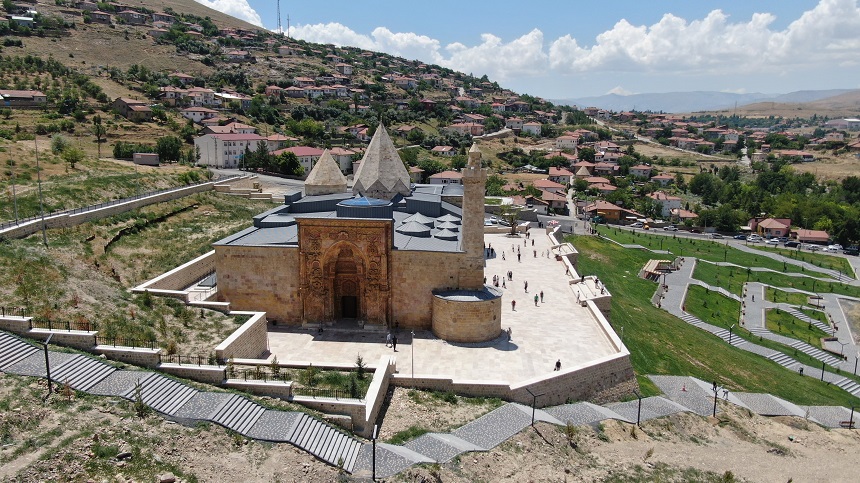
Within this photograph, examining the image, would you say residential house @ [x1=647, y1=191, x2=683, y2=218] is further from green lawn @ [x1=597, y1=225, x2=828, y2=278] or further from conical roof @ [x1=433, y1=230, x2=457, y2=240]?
conical roof @ [x1=433, y1=230, x2=457, y2=240]

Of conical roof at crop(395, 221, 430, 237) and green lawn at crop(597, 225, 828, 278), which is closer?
conical roof at crop(395, 221, 430, 237)

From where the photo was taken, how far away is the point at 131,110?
6644 cm

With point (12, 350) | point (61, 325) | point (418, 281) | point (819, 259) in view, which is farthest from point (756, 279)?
point (12, 350)

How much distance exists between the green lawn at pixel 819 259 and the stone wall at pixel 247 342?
56.8 metres

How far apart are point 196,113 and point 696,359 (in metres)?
70.0

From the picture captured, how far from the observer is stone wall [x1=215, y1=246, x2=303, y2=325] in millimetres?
24078

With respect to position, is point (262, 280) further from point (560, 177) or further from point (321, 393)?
point (560, 177)

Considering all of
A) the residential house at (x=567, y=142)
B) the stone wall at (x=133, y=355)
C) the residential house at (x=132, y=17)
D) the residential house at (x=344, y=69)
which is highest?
the residential house at (x=132, y=17)

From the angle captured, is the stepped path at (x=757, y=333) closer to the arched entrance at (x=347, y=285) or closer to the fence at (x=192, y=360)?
the arched entrance at (x=347, y=285)

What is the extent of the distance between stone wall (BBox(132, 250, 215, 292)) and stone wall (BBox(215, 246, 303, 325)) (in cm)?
217

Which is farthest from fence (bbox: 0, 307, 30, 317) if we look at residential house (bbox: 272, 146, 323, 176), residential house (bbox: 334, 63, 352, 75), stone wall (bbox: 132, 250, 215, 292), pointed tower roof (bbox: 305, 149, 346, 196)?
residential house (bbox: 334, 63, 352, 75)

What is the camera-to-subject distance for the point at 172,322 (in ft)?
67.0

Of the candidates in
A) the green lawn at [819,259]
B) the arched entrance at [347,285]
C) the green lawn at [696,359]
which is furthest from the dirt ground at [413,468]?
the green lawn at [819,259]

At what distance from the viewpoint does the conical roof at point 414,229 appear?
26391 mm
